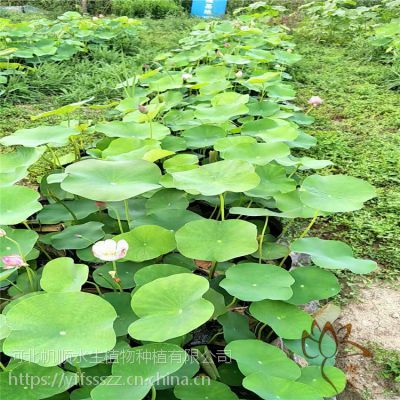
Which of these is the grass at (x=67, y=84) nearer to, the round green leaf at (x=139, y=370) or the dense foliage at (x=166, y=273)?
the dense foliage at (x=166, y=273)

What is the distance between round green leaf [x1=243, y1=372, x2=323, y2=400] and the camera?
34.0 inches

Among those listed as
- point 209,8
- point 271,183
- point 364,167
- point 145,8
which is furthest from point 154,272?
point 209,8

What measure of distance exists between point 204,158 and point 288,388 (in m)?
1.25

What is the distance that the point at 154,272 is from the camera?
1.15m

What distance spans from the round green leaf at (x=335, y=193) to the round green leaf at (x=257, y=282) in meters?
0.25

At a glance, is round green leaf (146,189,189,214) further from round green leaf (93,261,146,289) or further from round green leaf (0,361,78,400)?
round green leaf (0,361,78,400)

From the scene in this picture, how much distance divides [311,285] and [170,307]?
0.43 metres

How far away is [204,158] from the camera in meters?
2.00

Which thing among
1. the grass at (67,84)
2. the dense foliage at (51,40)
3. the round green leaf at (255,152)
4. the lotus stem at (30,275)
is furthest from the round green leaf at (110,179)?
the dense foliage at (51,40)

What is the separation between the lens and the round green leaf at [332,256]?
49.6 inches

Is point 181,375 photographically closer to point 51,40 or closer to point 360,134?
point 360,134

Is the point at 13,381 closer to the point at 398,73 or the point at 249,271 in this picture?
the point at 249,271

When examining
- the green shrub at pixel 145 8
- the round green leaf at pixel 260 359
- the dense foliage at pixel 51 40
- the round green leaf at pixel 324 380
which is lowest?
the round green leaf at pixel 324 380

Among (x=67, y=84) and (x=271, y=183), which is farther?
(x=67, y=84)
